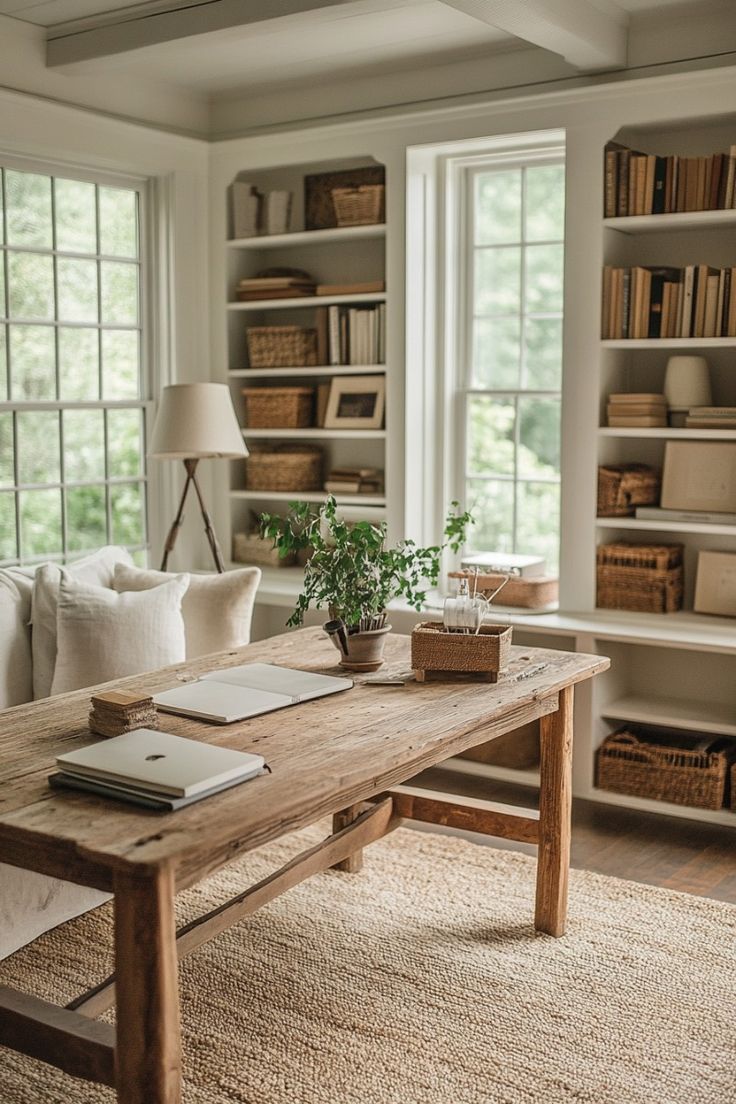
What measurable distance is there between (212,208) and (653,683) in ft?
9.54

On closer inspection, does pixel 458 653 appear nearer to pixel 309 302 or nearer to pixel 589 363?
pixel 589 363

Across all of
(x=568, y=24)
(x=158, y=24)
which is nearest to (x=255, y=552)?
(x=158, y=24)

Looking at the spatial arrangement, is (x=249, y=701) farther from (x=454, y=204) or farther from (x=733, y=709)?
(x=454, y=204)

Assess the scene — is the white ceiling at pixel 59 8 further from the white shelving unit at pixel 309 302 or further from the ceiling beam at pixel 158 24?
the white shelving unit at pixel 309 302

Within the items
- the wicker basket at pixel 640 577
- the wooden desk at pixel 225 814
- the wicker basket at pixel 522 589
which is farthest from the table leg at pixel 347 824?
the wicker basket at pixel 640 577

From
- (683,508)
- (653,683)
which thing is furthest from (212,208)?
(653,683)

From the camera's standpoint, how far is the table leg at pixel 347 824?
3.64 m

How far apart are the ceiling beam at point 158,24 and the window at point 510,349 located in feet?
4.29

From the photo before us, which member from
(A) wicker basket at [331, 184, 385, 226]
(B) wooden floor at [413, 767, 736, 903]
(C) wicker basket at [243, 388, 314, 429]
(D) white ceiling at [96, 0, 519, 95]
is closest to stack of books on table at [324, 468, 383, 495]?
(C) wicker basket at [243, 388, 314, 429]

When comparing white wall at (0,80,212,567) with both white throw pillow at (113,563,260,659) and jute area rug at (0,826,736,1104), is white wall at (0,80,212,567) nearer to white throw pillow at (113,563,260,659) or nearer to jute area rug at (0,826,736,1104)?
white throw pillow at (113,563,260,659)

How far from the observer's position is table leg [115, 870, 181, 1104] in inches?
75.2

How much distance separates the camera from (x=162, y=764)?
217cm

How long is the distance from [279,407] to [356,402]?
0.38 meters

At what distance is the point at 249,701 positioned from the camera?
8.86ft
